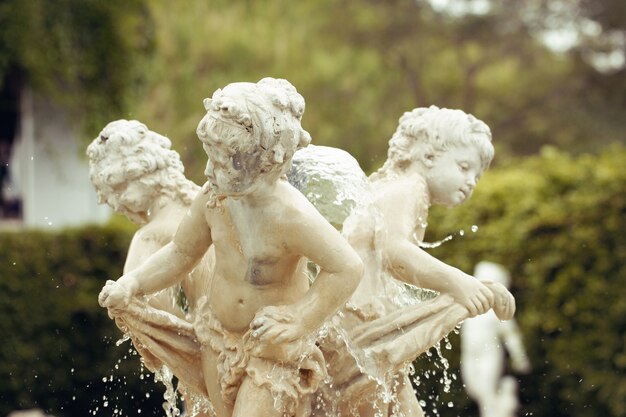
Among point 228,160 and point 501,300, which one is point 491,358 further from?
point 228,160

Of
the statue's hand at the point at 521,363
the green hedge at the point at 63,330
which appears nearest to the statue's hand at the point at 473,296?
the statue's hand at the point at 521,363

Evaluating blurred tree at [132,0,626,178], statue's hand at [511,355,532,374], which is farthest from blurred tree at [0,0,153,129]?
blurred tree at [132,0,626,178]

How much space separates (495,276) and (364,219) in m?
5.12

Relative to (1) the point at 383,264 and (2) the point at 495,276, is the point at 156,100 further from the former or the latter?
(1) the point at 383,264

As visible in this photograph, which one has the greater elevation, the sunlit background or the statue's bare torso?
the statue's bare torso

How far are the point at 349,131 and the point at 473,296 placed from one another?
19.1 metres

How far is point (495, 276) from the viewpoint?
29.9 ft

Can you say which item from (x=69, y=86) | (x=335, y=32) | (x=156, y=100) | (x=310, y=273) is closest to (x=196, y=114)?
(x=156, y=100)

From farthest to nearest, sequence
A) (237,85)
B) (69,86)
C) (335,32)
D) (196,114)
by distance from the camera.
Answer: (335,32)
(196,114)
(69,86)
(237,85)

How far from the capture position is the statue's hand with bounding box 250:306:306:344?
362cm

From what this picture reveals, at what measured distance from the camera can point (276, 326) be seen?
3.63 m

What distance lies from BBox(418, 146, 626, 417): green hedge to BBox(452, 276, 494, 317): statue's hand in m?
4.96

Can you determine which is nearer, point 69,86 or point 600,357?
point 600,357

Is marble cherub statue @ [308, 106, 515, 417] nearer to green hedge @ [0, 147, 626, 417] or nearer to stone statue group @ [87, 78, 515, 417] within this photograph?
stone statue group @ [87, 78, 515, 417]
